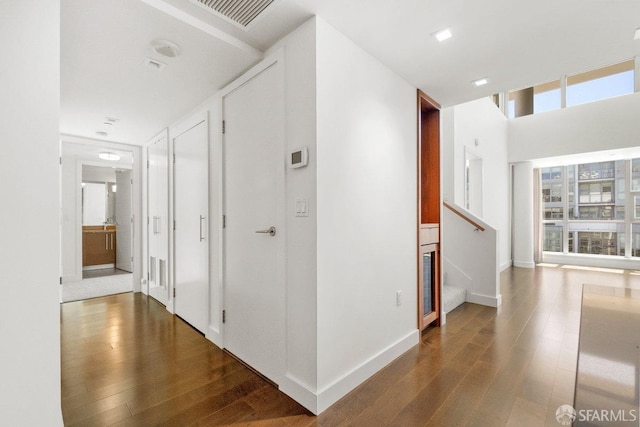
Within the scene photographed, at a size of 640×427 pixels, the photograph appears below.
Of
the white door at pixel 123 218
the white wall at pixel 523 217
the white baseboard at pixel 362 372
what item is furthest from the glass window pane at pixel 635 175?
the white door at pixel 123 218

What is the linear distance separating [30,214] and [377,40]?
2176 mm

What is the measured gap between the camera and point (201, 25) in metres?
1.82

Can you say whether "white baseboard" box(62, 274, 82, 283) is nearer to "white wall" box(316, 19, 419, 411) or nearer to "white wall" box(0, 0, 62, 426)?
"white wall" box(0, 0, 62, 426)

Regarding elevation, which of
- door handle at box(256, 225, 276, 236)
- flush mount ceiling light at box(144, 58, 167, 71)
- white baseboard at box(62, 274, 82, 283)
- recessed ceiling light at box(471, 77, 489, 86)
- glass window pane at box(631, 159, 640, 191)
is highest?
recessed ceiling light at box(471, 77, 489, 86)

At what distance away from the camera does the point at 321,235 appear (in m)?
1.77

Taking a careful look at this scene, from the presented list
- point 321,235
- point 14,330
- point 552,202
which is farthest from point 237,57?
point 552,202

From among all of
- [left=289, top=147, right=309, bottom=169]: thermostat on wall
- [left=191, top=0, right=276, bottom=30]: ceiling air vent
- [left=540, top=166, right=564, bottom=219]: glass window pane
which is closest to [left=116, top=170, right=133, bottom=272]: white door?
[left=191, top=0, right=276, bottom=30]: ceiling air vent

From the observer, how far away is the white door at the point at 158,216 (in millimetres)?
3701

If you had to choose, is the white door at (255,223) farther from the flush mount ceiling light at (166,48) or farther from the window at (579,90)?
the window at (579,90)

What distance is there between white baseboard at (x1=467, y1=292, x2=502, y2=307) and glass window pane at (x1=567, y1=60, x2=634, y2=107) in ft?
17.4

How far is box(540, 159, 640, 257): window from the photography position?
6.23 metres

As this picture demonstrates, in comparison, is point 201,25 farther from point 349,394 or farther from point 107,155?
point 107,155

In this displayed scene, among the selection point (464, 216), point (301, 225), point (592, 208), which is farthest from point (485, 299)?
point (592, 208)

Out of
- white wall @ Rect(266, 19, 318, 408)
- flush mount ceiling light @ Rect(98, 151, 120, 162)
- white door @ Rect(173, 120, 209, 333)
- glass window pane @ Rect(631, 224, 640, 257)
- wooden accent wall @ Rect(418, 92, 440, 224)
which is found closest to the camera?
white wall @ Rect(266, 19, 318, 408)
